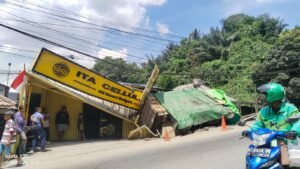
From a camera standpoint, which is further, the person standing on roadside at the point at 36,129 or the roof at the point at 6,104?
the roof at the point at 6,104

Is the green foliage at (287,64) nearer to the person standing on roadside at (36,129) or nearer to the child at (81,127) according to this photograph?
the child at (81,127)

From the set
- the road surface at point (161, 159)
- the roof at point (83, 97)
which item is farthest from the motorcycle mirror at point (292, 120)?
the roof at point (83, 97)

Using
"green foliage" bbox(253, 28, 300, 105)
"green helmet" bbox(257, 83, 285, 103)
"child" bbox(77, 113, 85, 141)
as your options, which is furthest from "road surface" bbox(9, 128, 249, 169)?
"green foliage" bbox(253, 28, 300, 105)

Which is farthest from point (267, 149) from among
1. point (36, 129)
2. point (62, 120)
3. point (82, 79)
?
point (62, 120)

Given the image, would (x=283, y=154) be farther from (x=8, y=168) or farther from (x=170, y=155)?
(x=8, y=168)

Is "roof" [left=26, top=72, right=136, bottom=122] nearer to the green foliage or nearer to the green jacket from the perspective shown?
the green jacket

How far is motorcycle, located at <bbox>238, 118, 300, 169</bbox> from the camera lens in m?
3.89

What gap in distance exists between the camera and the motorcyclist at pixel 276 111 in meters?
4.21

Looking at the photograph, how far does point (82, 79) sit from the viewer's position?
1667 cm

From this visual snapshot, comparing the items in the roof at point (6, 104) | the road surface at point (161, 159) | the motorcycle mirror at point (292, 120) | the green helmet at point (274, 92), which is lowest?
the road surface at point (161, 159)

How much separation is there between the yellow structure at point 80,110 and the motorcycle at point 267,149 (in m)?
13.5

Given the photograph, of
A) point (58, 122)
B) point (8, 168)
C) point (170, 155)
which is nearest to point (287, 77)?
point (58, 122)

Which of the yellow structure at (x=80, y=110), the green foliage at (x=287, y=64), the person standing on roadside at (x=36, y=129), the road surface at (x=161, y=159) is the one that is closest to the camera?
the road surface at (x=161, y=159)

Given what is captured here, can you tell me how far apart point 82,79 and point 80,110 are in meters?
3.09
